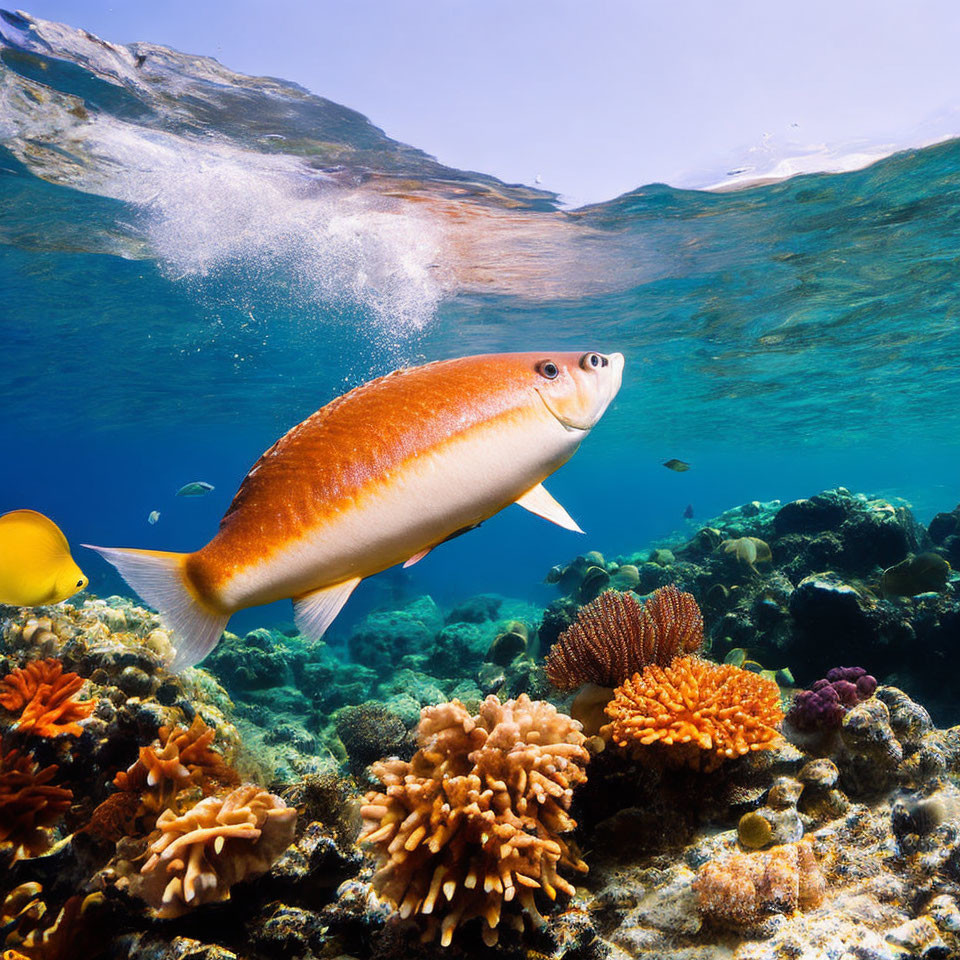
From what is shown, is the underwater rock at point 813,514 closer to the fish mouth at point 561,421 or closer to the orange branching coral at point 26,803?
the fish mouth at point 561,421

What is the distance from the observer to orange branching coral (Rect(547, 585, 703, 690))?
3.78 m

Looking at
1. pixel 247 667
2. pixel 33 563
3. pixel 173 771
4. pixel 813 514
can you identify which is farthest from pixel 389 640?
pixel 33 563

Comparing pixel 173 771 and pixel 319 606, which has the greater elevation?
pixel 319 606

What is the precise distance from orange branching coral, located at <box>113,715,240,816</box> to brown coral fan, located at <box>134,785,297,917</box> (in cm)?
54

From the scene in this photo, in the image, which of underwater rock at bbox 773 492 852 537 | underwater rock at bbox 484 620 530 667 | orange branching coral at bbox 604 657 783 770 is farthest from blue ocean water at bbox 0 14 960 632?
orange branching coral at bbox 604 657 783 770

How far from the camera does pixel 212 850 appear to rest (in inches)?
109

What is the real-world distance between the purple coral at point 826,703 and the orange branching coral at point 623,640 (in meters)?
0.74

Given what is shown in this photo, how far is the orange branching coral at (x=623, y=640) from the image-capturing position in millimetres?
3777

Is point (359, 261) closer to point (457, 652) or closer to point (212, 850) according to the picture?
point (457, 652)

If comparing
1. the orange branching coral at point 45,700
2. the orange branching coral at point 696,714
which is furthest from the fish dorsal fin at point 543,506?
the orange branching coral at point 45,700

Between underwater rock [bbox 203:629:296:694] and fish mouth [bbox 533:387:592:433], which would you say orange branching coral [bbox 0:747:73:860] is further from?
underwater rock [bbox 203:629:296:694]

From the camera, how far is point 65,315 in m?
20.6

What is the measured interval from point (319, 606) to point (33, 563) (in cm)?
257

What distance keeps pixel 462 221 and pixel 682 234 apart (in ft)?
20.4
